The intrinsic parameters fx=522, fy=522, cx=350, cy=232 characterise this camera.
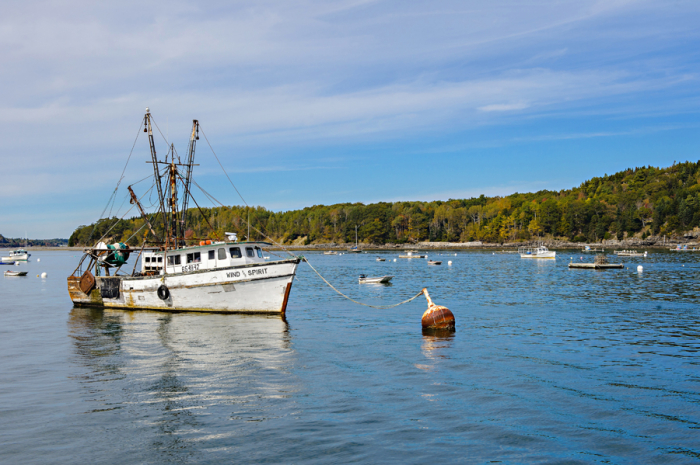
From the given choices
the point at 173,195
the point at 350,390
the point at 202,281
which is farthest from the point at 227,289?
the point at 350,390

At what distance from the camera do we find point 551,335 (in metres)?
31.2

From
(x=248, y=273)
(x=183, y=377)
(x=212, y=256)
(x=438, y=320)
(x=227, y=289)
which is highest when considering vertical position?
(x=212, y=256)

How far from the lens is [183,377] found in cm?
2114

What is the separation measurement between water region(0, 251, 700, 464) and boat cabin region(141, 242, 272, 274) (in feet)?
14.5

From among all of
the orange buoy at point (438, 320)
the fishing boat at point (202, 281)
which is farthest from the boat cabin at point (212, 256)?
the orange buoy at point (438, 320)

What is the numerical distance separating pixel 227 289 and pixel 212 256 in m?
3.13

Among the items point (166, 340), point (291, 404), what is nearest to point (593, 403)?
point (291, 404)

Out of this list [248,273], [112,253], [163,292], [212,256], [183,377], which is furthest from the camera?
[112,253]

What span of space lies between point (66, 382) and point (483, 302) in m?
37.1

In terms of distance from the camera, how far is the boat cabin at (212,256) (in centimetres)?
3978

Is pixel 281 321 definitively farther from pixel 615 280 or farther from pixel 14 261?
pixel 14 261

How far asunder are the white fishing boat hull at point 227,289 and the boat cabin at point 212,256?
951 millimetres

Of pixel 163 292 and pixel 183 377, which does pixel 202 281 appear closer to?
pixel 163 292

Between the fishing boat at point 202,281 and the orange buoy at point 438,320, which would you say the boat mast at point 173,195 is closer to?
the fishing boat at point 202,281
